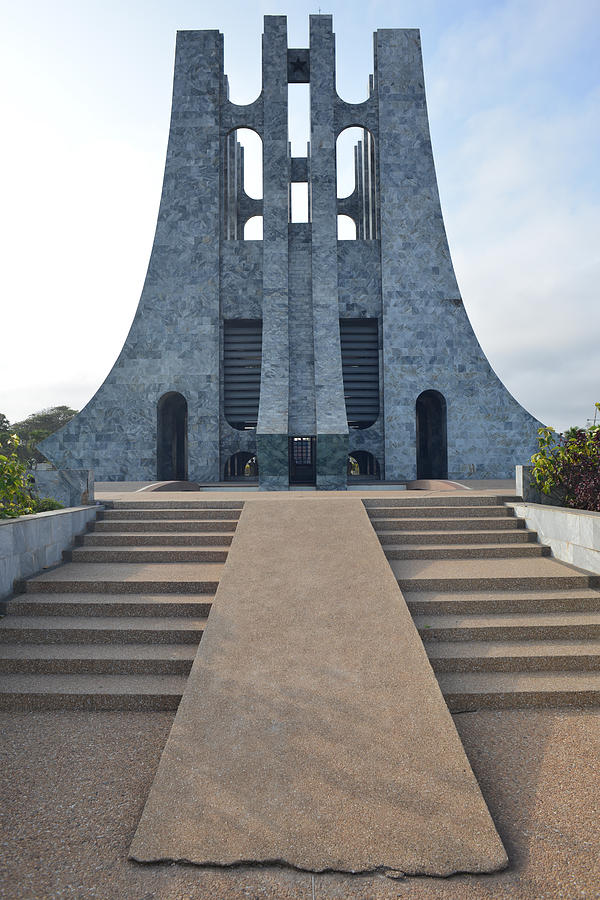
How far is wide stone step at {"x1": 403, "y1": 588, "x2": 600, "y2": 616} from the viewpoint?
18.0 feet

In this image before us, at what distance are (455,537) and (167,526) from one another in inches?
147

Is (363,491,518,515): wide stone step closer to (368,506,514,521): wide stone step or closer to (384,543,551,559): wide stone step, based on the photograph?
(368,506,514,521): wide stone step

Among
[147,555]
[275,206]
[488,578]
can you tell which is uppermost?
[275,206]

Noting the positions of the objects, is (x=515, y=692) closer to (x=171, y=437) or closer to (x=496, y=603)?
(x=496, y=603)

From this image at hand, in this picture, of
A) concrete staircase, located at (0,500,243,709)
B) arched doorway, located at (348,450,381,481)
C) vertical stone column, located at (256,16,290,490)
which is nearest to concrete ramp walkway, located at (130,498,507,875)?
concrete staircase, located at (0,500,243,709)

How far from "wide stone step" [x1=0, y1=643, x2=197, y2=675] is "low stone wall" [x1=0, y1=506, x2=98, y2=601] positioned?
→ 3.37 feet

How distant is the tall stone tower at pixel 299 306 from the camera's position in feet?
63.0

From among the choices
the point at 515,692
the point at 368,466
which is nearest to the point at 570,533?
the point at 515,692

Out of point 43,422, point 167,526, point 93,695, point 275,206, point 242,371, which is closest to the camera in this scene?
point 93,695

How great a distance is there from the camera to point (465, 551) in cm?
662

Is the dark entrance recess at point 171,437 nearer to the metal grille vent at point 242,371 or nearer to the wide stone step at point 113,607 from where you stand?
the metal grille vent at point 242,371

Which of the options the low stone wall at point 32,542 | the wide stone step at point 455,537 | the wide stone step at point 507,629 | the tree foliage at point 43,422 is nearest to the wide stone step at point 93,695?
the low stone wall at point 32,542

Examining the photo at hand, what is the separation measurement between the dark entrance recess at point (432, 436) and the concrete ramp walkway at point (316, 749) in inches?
592

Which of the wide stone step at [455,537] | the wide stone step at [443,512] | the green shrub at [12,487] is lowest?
the wide stone step at [455,537]
